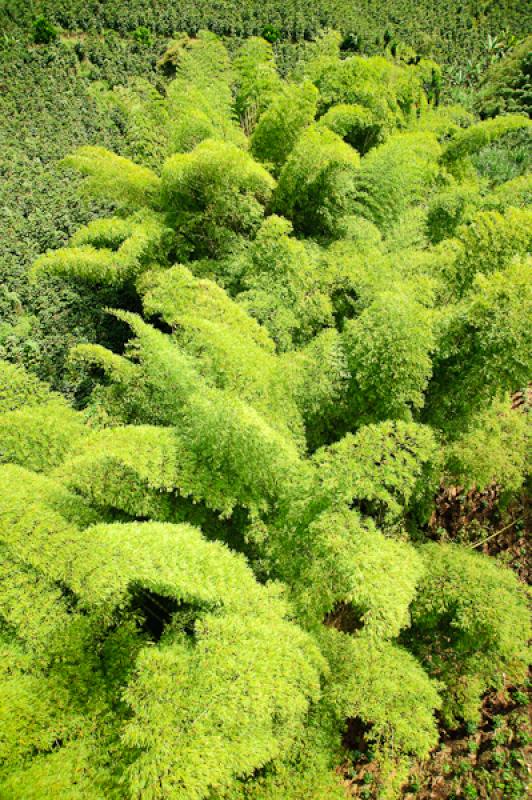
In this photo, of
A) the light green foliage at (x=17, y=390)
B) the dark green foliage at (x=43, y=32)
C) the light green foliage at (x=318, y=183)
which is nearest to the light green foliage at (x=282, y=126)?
the light green foliage at (x=318, y=183)

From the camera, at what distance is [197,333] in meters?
4.12

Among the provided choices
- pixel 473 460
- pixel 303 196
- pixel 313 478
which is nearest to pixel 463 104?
pixel 303 196

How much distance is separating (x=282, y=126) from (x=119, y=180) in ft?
7.89

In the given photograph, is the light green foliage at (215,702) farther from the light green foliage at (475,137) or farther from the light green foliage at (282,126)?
the light green foliage at (475,137)

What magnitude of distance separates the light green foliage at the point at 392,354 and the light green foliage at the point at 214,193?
8.91 feet

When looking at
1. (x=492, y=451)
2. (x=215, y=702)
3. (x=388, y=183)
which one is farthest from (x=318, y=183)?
(x=215, y=702)

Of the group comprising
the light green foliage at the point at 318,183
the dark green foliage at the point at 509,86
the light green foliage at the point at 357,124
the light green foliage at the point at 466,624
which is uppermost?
the dark green foliage at the point at 509,86

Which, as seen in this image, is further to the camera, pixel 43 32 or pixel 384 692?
pixel 43 32

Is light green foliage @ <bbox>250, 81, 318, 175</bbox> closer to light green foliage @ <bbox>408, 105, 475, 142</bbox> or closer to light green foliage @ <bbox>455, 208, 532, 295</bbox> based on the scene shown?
light green foliage @ <bbox>408, 105, 475, 142</bbox>

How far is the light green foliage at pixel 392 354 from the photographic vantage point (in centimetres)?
389

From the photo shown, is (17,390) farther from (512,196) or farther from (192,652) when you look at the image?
(512,196)

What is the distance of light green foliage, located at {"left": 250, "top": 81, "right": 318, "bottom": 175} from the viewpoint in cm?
705

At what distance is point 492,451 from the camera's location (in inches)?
184

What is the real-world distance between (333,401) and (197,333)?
50.8 inches
